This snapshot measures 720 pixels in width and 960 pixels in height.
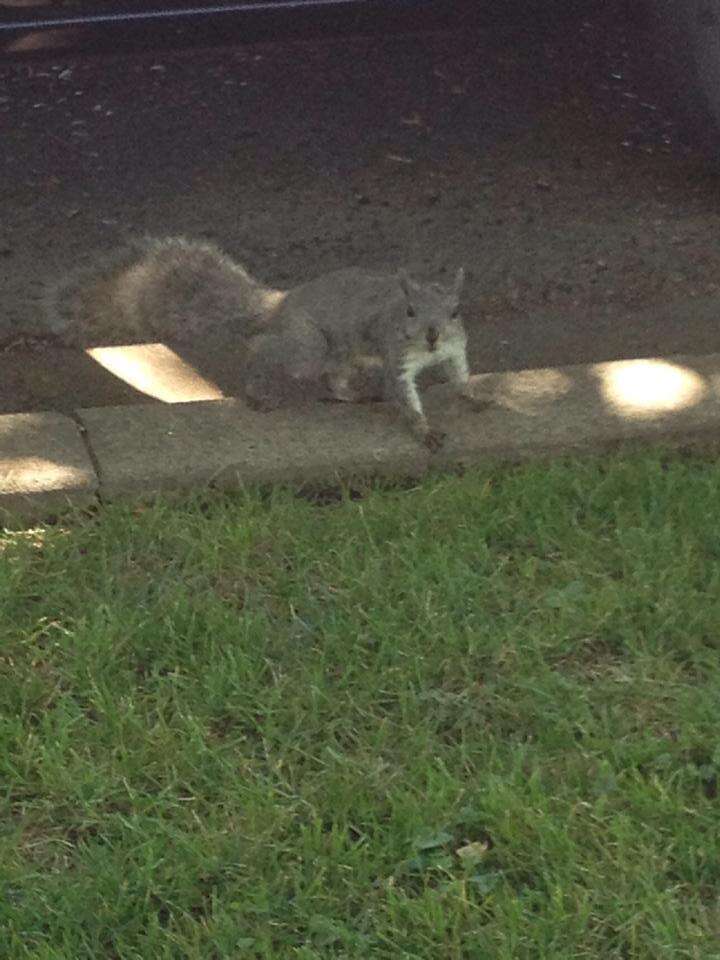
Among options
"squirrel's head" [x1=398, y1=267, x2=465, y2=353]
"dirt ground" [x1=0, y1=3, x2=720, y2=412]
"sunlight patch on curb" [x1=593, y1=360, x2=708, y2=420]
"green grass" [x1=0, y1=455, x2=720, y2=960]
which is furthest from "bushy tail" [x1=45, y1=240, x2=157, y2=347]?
"sunlight patch on curb" [x1=593, y1=360, x2=708, y2=420]

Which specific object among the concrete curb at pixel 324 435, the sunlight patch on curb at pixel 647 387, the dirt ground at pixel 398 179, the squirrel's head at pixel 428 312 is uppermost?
the squirrel's head at pixel 428 312

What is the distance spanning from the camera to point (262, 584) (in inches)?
130

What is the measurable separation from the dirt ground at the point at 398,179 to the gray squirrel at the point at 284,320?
17 centimetres

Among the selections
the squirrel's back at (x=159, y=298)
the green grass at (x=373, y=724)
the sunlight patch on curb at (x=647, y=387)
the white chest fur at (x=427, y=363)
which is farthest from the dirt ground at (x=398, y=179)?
the green grass at (x=373, y=724)

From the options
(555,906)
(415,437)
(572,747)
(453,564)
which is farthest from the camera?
(415,437)

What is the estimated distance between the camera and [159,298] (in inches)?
169

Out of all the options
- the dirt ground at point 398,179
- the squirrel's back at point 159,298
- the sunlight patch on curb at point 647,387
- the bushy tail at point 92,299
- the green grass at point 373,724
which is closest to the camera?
the green grass at point 373,724

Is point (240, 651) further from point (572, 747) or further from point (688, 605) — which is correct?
point (688, 605)

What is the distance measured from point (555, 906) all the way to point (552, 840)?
Answer: 0.14 m

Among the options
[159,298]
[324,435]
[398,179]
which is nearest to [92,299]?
[159,298]

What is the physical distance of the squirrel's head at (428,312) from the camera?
3.91 meters

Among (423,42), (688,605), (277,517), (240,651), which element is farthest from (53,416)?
(423,42)

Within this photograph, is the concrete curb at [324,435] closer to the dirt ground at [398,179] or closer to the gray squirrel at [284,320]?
the gray squirrel at [284,320]

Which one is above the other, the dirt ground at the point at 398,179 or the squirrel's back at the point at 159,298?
the squirrel's back at the point at 159,298
